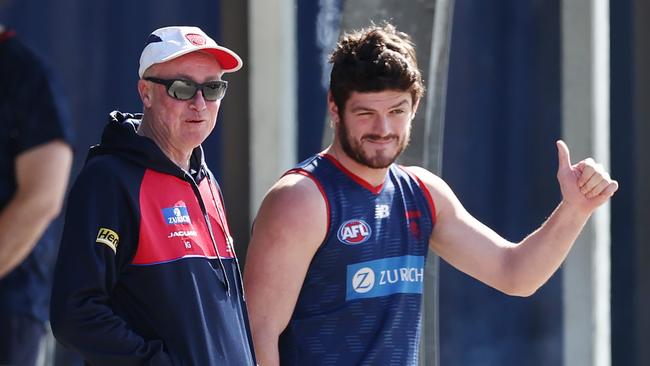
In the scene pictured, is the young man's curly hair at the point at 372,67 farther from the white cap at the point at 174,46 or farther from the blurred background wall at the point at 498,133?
the blurred background wall at the point at 498,133

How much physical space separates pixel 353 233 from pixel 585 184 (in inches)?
25.2

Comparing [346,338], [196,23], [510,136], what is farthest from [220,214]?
[510,136]

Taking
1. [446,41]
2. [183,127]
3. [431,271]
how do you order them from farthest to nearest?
[446,41]
[431,271]
[183,127]

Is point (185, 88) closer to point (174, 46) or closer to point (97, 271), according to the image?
point (174, 46)

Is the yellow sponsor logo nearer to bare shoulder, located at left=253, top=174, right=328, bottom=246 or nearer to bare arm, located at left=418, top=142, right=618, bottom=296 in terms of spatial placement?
bare shoulder, located at left=253, top=174, right=328, bottom=246

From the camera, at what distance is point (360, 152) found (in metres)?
3.37

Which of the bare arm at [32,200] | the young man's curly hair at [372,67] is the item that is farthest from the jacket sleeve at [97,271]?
the bare arm at [32,200]

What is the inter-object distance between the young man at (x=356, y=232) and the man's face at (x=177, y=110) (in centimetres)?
43

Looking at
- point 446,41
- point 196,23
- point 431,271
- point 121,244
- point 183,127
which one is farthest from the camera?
point 196,23

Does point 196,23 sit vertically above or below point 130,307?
above

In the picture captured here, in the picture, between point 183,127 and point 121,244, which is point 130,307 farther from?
point 183,127

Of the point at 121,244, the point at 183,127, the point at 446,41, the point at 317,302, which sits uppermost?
the point at 446,41

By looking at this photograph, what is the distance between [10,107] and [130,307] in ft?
7.02

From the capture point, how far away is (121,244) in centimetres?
276
